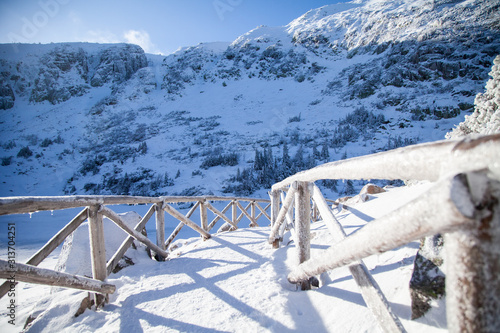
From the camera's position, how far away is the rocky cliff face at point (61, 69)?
143 ft

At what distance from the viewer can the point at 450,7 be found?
34531 millimetres

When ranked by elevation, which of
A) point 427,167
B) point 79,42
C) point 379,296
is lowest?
point 379,296

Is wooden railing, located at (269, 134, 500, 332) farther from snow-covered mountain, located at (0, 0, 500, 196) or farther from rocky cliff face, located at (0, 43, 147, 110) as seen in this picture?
rocky cliff face, located at (0, 43, 147, 110)

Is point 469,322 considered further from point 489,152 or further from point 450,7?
point 450,7

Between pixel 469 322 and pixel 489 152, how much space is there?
16.2 inches

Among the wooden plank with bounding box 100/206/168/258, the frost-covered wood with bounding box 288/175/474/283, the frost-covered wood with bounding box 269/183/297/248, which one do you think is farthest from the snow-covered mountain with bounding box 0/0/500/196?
the frost-covered wood with bounding box 288/175/474/283

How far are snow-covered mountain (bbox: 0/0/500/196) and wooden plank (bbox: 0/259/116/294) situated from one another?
527 inches

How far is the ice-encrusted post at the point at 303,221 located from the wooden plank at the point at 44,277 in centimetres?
191

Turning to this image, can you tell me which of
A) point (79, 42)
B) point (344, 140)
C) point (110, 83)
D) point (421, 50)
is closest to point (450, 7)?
point (421, 50)

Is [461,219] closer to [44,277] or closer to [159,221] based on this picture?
[44,277]

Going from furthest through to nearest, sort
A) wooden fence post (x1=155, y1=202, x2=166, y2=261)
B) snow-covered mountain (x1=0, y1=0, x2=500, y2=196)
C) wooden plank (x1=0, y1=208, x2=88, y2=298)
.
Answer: snow-covered mountain (x1=0, y1=0, x2=500, y2=196) → wooden fence post (x1=155, y1=202, x2=166, y2=261) → wooden plank (x1=0, y1=208, x2=88, y2=298)

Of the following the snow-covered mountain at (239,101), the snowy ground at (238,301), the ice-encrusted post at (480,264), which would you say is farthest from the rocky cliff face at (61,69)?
the ice-encrusted post at (480,264)

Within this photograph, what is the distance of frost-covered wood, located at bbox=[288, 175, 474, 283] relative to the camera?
50 centimetres

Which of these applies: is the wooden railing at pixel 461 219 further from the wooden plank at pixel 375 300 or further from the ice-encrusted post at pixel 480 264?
the wooden plank at pixel 375 300
